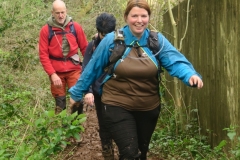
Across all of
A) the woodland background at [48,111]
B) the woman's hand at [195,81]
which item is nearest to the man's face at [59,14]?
the woodland background at [48,111]

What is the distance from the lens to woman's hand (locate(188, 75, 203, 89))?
12.4 feet

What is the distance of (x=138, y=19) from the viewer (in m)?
4.04

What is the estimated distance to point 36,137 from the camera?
3779 millimetres

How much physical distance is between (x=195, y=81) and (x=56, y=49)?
3.15m

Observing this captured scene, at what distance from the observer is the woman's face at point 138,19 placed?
4043mm

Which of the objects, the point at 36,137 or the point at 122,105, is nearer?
the point at 36,137

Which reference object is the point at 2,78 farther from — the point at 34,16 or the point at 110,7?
the point at 110,7

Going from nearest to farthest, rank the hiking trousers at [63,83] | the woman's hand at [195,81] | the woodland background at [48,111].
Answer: the woodland background at [48,111]
the woman's hand at [195,81]
the hiking trousers at [63,83]

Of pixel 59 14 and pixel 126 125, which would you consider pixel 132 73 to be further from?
pixel 59 14

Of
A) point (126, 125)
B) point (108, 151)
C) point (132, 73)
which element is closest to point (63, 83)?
point (108, 151)

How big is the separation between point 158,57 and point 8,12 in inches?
261

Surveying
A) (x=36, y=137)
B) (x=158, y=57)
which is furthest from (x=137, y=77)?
(x=36, y=137)

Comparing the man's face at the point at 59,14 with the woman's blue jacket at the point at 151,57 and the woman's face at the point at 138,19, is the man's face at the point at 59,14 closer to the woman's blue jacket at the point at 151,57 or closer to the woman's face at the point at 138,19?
the woman's blue jacket at the point at 151,57

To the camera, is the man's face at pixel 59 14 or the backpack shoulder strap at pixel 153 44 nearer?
the backpack shoulder strap at pixel 153 44
